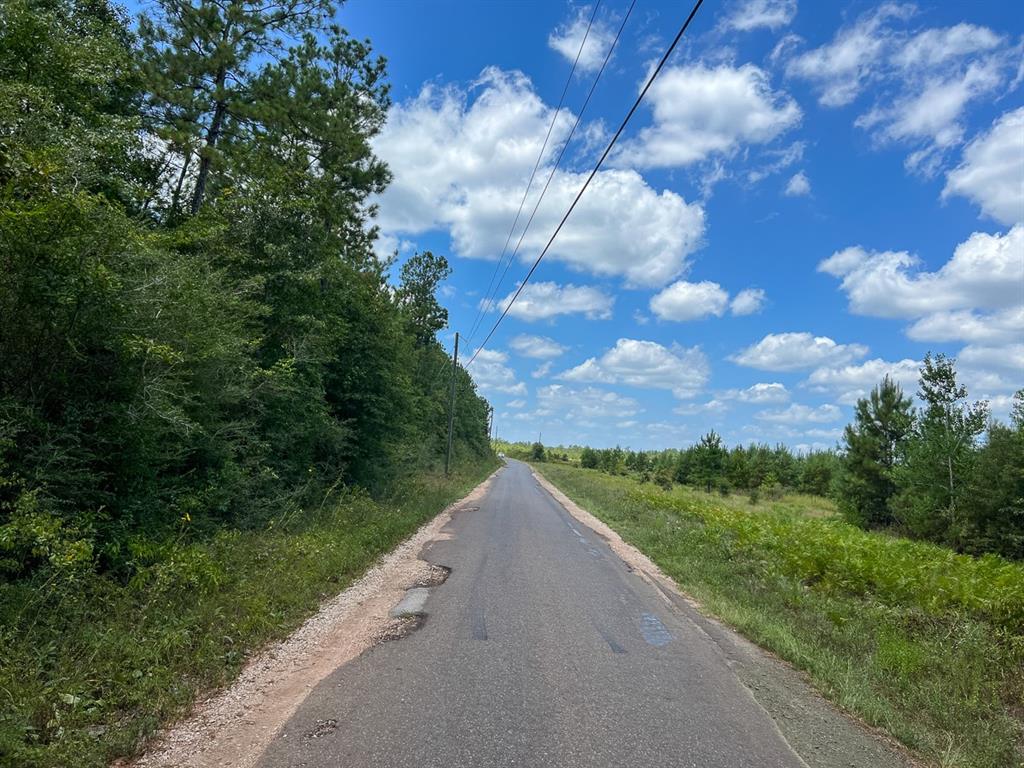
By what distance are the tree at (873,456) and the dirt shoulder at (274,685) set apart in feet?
98.9

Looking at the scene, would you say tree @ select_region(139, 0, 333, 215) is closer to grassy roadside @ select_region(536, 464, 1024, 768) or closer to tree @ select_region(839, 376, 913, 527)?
grassy roadside @ select_region(536, 464, 1024, 768)

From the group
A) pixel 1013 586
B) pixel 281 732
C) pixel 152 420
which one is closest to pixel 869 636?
pixel 1013 586

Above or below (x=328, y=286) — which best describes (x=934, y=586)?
below

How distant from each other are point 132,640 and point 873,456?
3482 centimetres

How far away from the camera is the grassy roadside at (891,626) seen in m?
4.71

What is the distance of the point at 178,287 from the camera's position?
6457 millimetres

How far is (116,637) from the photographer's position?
4.57m

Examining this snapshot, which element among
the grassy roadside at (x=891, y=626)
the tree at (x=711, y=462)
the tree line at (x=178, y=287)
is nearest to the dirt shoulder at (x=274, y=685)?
the tree line at (x=178, y=287)

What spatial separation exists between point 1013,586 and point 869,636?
293 centimetres

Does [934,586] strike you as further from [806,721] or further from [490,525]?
[490,525]

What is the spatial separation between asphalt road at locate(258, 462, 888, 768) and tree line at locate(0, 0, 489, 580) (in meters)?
2.60

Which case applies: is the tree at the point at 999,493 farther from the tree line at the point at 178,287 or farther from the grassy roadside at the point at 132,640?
the grassy roadside at the point at 132,640

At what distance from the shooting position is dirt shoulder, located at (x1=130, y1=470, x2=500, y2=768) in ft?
11.5

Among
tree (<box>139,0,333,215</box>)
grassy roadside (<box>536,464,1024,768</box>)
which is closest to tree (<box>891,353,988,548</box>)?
grassy roadside (<box>536,464,1024,768</box>)
